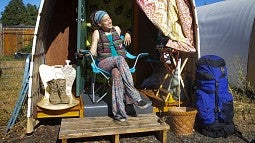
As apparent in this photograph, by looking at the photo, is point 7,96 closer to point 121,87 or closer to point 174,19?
point 121,87

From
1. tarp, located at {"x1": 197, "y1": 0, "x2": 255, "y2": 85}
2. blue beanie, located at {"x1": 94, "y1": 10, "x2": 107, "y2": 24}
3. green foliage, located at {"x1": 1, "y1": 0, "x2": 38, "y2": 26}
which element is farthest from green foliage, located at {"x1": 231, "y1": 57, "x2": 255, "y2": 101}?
green foliage, located at {"x1": 1, "y1": 0, "x2": 38, "y2": 26}

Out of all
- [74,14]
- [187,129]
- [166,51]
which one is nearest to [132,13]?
[74,14]

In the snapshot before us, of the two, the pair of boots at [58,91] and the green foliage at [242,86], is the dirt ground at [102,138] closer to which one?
the pair of boots at [58,91]

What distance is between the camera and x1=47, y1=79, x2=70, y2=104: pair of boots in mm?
4992

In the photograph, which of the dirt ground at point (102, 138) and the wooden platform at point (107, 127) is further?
the dirt ground at point (102, 138)

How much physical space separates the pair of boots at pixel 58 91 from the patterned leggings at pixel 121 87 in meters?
0.88

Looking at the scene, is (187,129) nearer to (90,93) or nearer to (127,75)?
(127,75)

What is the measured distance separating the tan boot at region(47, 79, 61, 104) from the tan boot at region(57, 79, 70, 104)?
0.17ft

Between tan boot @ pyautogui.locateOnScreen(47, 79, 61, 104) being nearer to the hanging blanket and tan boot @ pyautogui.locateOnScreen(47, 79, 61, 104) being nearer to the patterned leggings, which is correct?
the patterned leggings

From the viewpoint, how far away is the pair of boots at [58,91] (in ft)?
16.4

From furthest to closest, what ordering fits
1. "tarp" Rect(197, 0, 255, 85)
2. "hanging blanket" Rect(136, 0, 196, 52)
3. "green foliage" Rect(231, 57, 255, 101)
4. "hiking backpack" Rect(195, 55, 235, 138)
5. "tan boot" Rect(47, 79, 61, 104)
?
"tarp" Rect(197, 0, 255, 85) < "green foliage" Rect(231, 57, 255, 101) < "hanging blanket" Rect(136, 0, 196, 52) < "tan boot" Rect(47, 79, 61, 104) < "hiking backpack" Rect(195, 55, 235, 138)

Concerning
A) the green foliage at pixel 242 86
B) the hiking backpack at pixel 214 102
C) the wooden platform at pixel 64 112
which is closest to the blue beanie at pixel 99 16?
the wooden platform at pixel 64 112

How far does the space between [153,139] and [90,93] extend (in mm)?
1729

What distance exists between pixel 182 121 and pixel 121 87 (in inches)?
41.6
